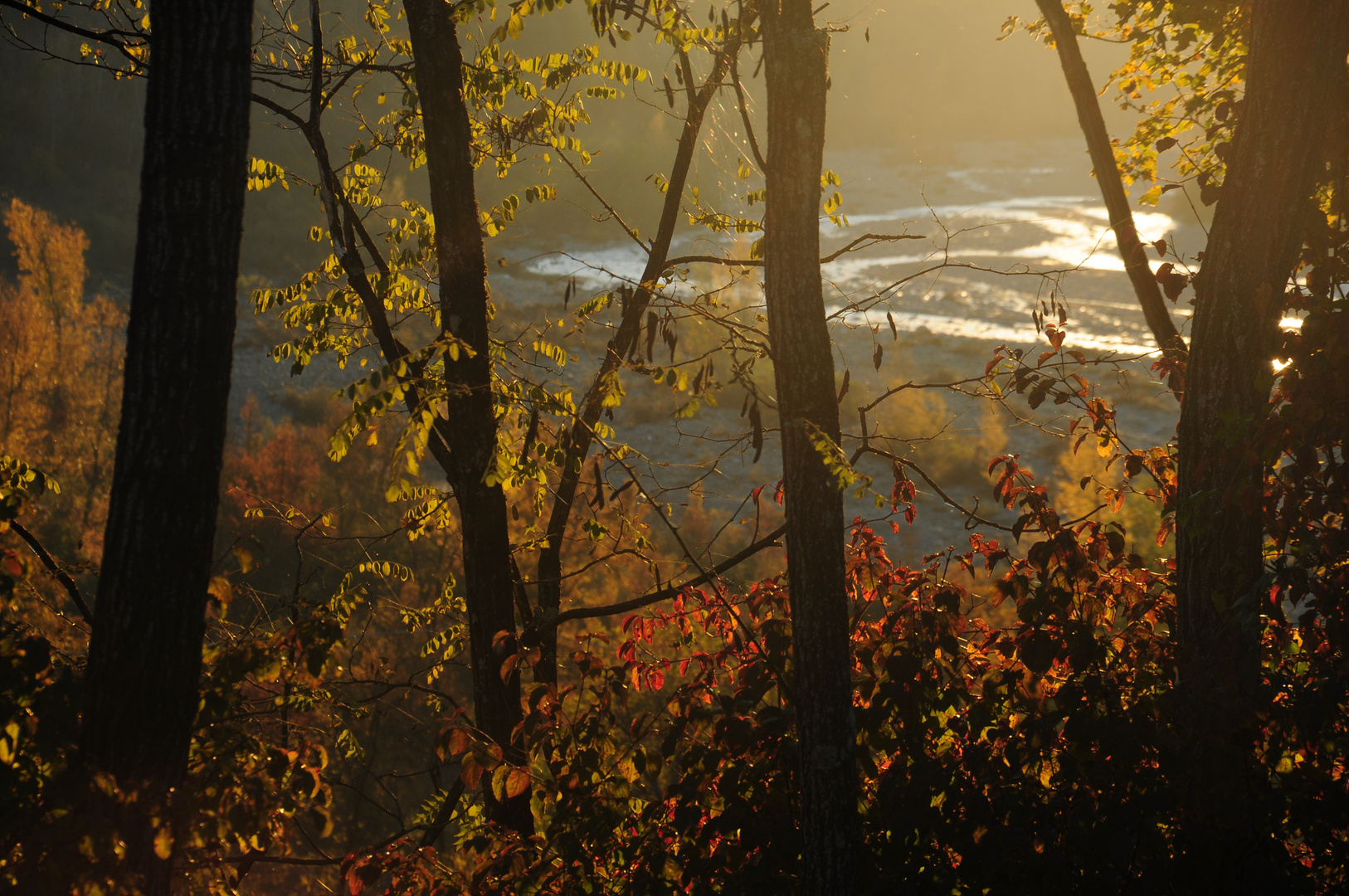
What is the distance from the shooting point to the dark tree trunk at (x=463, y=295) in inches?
157

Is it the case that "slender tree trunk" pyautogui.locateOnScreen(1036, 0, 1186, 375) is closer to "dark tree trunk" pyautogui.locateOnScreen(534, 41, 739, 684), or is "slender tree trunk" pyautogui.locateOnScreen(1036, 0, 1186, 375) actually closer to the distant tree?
"dark tree trunk" pyautogui.locateOnScreen(534, 41, 739, 684)

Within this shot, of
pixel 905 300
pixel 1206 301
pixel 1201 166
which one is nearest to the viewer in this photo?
pixel 1206 301

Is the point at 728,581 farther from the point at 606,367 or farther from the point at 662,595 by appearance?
the point at 606,367

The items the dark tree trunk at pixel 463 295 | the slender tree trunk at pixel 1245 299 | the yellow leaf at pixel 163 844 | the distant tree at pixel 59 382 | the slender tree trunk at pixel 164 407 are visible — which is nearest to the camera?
the yellow leaf at pixel 163 844

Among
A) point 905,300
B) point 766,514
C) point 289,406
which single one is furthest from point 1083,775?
point 905,300

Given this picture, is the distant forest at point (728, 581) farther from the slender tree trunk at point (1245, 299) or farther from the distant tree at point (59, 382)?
the distant tree at point (59, 382)

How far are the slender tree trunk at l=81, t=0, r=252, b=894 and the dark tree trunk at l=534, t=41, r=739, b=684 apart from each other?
6.13ft

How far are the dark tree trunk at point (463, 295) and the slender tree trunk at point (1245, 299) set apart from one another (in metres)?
3.03

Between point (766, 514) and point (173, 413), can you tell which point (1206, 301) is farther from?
point (766, 514)

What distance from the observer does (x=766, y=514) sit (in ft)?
108

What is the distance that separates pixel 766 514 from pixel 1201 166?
89.3 ft

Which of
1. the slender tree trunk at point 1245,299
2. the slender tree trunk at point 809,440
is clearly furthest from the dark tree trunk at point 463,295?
the slender tree trunk at point 1245,299

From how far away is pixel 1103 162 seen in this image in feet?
17.1

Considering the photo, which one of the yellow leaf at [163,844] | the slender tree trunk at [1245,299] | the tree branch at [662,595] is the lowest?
the yellow leaf at [163,844]
